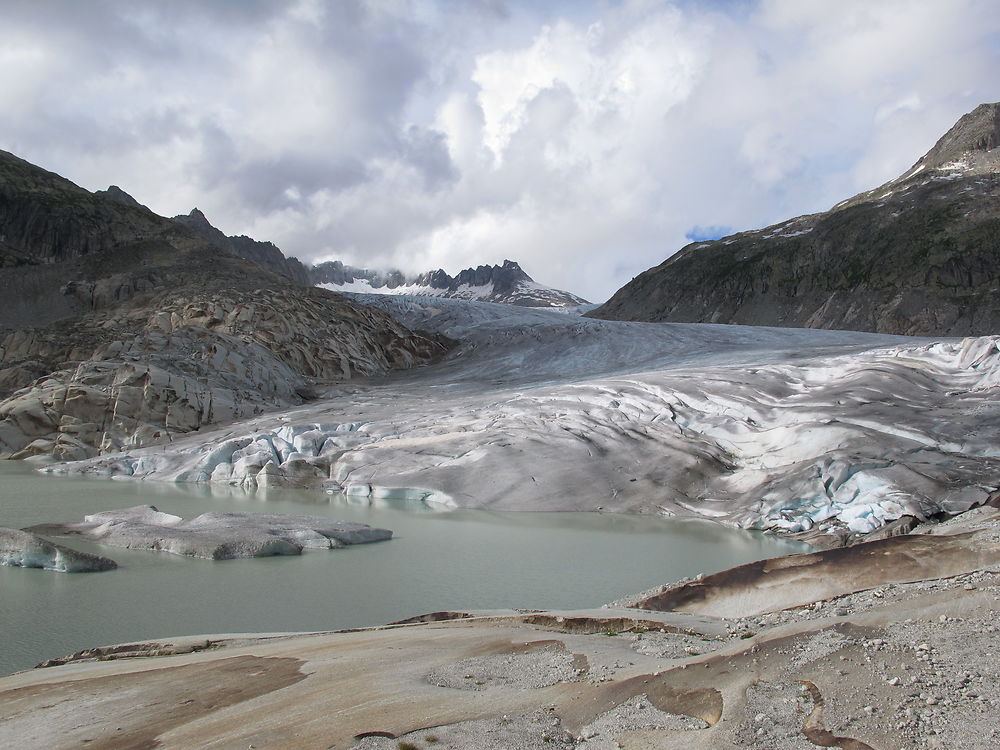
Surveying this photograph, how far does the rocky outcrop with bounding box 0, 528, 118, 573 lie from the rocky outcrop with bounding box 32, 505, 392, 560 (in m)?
1.00

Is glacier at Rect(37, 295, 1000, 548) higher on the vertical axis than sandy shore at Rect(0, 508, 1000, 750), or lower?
higher

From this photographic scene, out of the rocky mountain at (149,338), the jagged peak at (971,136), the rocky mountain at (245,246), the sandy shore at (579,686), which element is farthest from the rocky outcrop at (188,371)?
the jagged peak at (971,136)

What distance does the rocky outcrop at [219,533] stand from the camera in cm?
825

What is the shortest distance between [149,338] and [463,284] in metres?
139

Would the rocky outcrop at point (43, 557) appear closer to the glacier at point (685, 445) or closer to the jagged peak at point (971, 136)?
the glacier at point (685, 445)

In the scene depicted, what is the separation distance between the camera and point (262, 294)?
92.0 ft

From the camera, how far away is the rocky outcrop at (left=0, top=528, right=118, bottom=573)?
285 inches

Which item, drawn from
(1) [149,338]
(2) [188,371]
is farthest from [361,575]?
(1) [149,338]

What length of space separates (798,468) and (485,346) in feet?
59.4

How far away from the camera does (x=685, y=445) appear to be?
43.4 ft

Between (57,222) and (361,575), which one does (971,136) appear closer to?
(57,222)

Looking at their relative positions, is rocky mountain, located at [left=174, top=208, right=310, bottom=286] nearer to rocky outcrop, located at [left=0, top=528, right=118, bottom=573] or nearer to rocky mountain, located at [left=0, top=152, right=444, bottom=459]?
rocky mountain, located at [left=0, top=152, right=444, bottom=459]

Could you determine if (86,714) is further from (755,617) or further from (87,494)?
(87,494)

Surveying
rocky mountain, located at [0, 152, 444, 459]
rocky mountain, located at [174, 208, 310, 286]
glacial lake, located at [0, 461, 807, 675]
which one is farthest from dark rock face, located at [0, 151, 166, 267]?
glacial lake, located at [0, 461, 807, 675]
